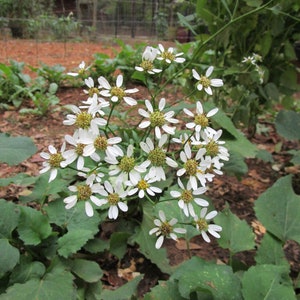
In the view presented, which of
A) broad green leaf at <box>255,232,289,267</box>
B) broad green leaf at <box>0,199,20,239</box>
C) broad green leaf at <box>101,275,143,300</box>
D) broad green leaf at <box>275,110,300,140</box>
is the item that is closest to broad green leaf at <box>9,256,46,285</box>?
broad green leaf at <box>0,199,20,239</box>

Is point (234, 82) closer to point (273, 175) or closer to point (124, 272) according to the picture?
point (273, 175)

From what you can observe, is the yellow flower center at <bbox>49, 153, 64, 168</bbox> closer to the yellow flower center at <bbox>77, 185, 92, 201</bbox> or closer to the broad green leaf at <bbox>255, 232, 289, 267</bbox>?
the yellow flower center at <bbox>77, 185, 92, 201</bbox>

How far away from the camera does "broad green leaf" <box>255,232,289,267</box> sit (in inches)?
56.7

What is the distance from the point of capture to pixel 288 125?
7.11ft

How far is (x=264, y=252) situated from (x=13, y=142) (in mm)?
1076

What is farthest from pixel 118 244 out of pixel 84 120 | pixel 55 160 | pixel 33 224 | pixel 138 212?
pixel 84 120

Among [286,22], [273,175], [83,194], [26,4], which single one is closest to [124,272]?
[83,194]

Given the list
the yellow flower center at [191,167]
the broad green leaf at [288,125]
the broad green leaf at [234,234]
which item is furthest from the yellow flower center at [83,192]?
the broad green leaf at [288,125]

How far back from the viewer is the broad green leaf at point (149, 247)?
1.53 metres

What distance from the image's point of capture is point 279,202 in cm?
161

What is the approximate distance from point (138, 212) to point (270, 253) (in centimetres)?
62

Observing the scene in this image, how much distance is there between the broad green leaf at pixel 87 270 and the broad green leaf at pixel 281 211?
0.68 meters

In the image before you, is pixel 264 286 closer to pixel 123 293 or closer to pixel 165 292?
pixel 165 292

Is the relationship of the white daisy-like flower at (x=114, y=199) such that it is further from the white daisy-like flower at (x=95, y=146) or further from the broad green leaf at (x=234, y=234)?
the broad green leaf at (x=234, y=234)
